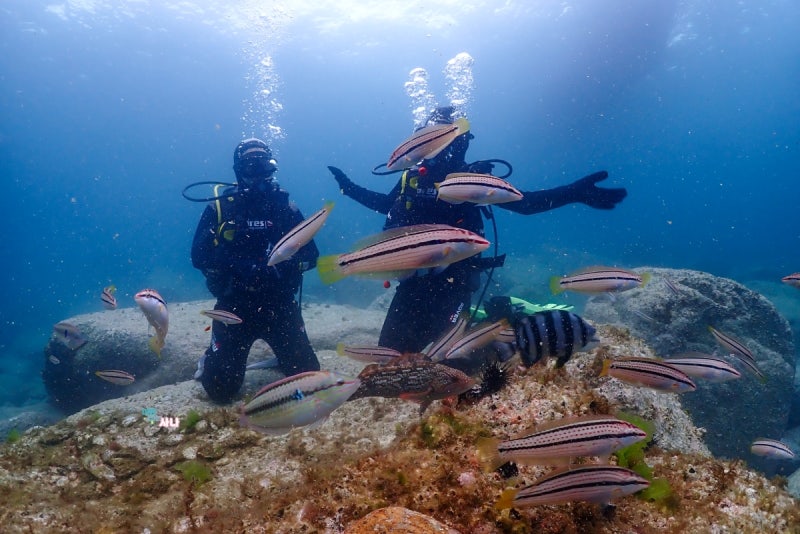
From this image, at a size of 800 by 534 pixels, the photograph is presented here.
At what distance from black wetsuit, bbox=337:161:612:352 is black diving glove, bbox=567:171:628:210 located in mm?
569

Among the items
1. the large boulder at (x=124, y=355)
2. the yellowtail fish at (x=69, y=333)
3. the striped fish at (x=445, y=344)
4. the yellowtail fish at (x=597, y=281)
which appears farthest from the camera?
the large boulder at (x=124, y=355)

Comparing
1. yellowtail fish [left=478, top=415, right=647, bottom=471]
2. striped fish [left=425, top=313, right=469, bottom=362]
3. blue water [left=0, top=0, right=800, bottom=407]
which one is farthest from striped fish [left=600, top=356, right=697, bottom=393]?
blue water [left=0, top=0, right=800, bottom=407]

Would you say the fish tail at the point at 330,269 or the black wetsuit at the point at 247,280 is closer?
the fish tail at the point at 330,269

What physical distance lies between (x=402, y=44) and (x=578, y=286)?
56.5 metres

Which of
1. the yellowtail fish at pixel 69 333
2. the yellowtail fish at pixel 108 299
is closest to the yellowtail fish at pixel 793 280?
the yellowtail fish at pixel 108 299

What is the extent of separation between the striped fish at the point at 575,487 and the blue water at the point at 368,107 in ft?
80.1

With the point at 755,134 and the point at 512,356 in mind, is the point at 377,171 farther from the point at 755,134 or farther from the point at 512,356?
the point at 755,134

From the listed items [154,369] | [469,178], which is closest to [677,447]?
[469,178]

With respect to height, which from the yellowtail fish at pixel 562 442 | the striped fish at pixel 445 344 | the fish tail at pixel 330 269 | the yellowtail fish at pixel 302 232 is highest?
the yellowtail fish at pixel 302 232

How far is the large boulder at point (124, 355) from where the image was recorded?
9875 millimetres

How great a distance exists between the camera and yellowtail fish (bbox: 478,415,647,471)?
2.33 meters

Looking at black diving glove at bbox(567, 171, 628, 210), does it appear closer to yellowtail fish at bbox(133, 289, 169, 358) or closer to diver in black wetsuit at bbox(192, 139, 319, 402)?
diver in black wetsuit at bbox(192, 139, 319, 402)

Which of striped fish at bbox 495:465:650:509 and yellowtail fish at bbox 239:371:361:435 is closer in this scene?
striped fish at bbox 495:465:650:509

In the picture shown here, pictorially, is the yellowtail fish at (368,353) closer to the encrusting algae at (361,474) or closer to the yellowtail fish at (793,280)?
the encrusting algae at (361,474)
